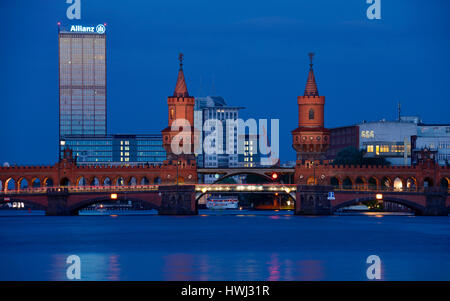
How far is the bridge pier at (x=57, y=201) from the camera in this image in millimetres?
166750

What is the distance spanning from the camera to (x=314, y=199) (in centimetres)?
16788

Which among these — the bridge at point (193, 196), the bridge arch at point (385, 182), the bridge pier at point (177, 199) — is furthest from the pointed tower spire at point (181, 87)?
the bridge arch at point (385, 182)

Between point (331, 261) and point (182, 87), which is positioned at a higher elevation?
point (182, 87)

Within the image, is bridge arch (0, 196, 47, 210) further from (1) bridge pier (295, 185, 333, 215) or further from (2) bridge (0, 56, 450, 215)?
(1) bridge pier (295, 185, 333, 215)

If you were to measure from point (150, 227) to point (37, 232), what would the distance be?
17.5 m

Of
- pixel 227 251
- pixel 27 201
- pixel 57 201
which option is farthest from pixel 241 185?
pixel 227 251

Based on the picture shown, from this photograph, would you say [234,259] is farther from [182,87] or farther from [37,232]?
[182,87]

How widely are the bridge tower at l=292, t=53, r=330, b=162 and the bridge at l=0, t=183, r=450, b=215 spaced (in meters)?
11.3

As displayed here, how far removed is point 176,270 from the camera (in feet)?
244

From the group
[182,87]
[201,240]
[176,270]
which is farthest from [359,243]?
[182,87]

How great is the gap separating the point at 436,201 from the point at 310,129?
26.2 meters

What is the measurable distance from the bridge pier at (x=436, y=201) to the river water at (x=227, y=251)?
74.8 ft

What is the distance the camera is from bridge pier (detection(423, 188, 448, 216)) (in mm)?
164250

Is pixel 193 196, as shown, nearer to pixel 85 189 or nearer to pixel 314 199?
pixel 85 189
